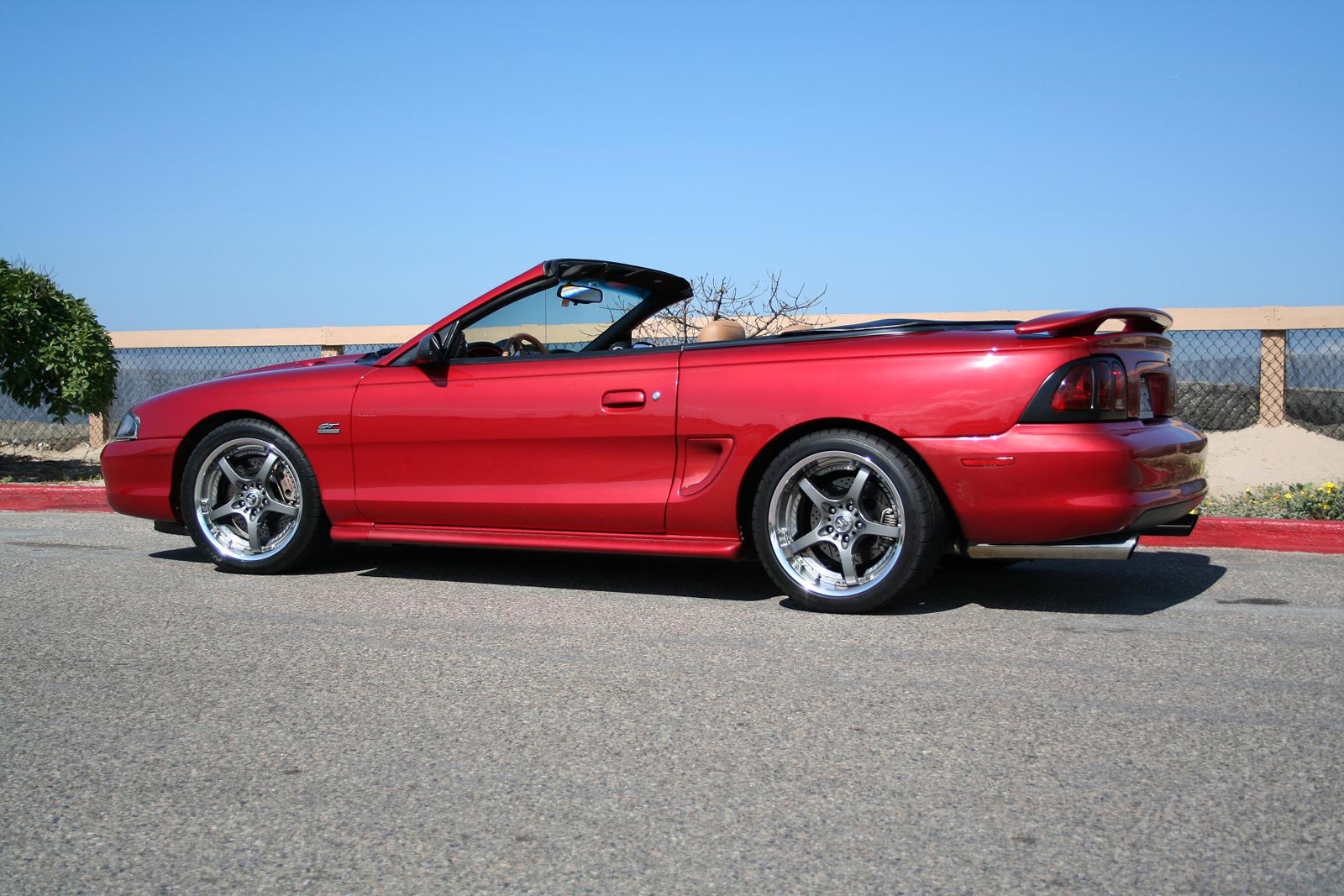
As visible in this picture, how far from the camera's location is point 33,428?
14.1m

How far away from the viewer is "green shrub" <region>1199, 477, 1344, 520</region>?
721cm

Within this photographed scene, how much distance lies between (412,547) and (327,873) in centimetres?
448

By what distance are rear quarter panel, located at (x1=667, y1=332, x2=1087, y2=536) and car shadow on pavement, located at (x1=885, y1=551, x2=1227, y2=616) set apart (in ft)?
2.61

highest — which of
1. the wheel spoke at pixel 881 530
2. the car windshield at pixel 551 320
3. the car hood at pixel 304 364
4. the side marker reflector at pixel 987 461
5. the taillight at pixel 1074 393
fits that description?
the car windshield at pixel 551 320

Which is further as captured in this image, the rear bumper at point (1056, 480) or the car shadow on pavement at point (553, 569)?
the car shadow on pavement at point (553, 569)

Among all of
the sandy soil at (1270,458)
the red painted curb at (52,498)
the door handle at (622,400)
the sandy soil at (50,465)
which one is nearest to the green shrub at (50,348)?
the sandy soil at (50,465)

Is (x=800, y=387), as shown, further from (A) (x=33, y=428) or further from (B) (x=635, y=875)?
(A) (x=33, y=428)

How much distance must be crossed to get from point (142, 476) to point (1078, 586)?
178 inches

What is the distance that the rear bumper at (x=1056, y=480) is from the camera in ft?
14.0

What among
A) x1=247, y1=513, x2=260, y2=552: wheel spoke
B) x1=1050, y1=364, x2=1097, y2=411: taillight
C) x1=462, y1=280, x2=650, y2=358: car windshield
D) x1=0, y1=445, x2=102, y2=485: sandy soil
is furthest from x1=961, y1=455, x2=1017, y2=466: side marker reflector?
x1=0, y1=445, x2=102, y2=485: sandy soil

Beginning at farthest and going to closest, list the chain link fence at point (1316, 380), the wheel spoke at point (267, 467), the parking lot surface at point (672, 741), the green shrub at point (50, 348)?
the green shrub at point (50, 348) < the chain link fence at point (1316, 380) < the wheel spoke at point (267, 467) < the parking lot surface at point (672, 741)

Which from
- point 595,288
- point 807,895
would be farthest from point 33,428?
point 807,895

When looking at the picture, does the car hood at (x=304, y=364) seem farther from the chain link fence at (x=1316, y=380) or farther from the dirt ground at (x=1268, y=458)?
the chain link fence at (x=1316, y=380)

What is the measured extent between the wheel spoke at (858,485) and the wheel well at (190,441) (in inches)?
110
